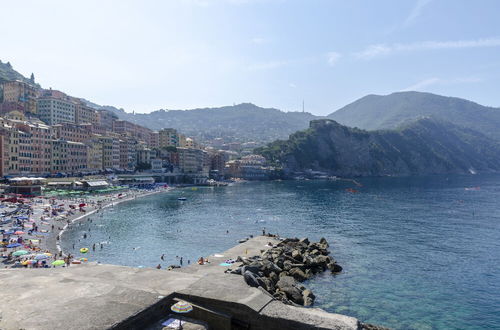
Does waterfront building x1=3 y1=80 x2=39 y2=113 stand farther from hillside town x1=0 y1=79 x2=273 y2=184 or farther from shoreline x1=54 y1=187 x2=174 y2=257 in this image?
shoreline x1=54 y1=187 x2=174 y2=257

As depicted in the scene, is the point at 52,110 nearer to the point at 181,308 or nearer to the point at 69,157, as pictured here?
the point at 69,157

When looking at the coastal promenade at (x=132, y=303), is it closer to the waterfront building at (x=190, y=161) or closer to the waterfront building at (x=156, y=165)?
the waterfront building at (x=156, y=165)

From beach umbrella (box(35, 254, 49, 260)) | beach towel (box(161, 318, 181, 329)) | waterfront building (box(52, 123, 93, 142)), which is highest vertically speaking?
waterfront building (box(52, 123, 93, 142))

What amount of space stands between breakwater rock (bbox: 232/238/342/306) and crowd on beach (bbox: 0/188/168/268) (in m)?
18.7

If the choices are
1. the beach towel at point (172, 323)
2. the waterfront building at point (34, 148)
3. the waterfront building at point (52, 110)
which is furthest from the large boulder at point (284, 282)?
the waterfront building at point (52, 110)

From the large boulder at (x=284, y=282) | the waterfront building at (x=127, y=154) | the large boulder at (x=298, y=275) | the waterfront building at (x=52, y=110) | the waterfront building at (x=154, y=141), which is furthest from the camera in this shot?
the waterfront building at (x=154, y=141)

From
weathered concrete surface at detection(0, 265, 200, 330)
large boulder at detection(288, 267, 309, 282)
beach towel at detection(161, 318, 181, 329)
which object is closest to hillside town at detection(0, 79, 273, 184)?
weathered concrete surface at detection(0, 265, 200, 330)

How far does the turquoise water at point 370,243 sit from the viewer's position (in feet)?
96.5

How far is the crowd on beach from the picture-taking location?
3619 centimetres

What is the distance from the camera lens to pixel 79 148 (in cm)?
11538

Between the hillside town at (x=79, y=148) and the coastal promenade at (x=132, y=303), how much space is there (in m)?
84.2

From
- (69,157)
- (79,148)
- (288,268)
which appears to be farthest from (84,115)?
(288,268)

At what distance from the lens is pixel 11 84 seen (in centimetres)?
13500

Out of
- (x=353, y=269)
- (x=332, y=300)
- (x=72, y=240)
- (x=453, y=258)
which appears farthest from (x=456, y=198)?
(x=72, y=240)
